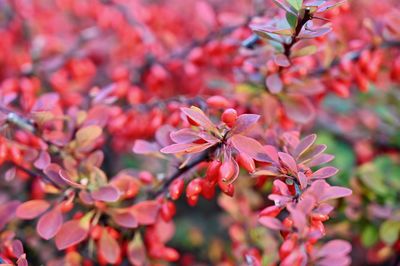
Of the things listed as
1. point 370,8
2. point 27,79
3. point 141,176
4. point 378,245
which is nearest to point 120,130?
point 141,176

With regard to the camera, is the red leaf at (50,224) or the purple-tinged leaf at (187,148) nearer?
the purple-tinged leaf at (187,148)

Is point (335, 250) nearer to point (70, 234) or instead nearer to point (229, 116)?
point (229, 116)

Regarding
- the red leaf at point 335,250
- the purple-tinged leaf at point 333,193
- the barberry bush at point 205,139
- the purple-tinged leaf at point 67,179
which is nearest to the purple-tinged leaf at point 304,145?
the barberry bush at point 205,139

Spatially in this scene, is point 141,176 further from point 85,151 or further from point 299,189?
point 299,189

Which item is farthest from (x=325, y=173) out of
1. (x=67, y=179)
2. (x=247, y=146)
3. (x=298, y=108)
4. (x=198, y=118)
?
(x=67, y=179)

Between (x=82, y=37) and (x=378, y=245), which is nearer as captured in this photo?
(x=378, y=245)

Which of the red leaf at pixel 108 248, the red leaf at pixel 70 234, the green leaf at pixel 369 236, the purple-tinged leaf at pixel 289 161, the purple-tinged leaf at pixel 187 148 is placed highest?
the purple-tinged leaf at pixel 187 148

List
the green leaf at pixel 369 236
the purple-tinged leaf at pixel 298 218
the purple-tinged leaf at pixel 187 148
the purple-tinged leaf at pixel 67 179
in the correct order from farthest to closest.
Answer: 1. the green leaf at pixel 369 236
2. the purple-tinged leaf at pixel 67 179
3. the purple-tinged leaf at pixel 187 148
4. the purple-tinged leaf at pixel 298 218

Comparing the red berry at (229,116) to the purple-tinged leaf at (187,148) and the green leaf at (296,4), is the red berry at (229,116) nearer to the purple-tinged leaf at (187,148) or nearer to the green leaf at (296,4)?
the purple-tinged leaf at (187,148)
